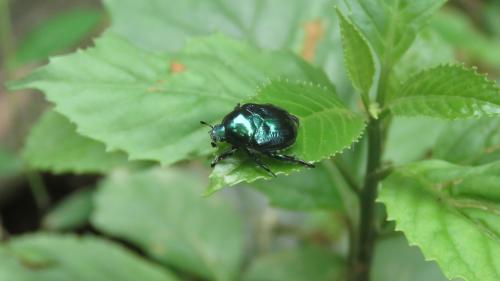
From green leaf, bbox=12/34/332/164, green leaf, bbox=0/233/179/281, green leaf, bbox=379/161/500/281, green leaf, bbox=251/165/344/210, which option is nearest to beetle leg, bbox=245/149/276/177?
green leaf, bbox=12/34/332/164

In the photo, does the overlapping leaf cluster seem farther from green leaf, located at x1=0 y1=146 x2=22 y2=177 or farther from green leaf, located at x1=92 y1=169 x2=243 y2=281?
green leaf, located at x1=0 y1=146 x2=22 y2=177

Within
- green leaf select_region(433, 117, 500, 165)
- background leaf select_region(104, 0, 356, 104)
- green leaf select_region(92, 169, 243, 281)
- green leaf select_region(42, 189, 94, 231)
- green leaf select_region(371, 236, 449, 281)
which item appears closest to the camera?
green leaf select_region(433, 117, 500, 165)

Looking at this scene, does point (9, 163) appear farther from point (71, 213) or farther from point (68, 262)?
point (68, 262)

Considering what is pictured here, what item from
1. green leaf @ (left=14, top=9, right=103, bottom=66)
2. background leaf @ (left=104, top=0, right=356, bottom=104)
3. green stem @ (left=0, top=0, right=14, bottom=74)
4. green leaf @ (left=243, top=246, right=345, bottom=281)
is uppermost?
green stem @ (left=0, top=0, right=14, bottom=74)

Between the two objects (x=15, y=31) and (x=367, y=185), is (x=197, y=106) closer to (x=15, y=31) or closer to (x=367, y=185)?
(x=367, y=185)

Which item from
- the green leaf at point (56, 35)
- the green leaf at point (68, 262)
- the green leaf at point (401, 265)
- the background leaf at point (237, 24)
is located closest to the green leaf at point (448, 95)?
the background leaf at point (237, 24)

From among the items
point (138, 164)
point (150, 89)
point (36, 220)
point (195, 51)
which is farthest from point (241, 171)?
point (36, 220)

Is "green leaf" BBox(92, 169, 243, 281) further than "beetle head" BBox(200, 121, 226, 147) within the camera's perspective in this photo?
Yes
